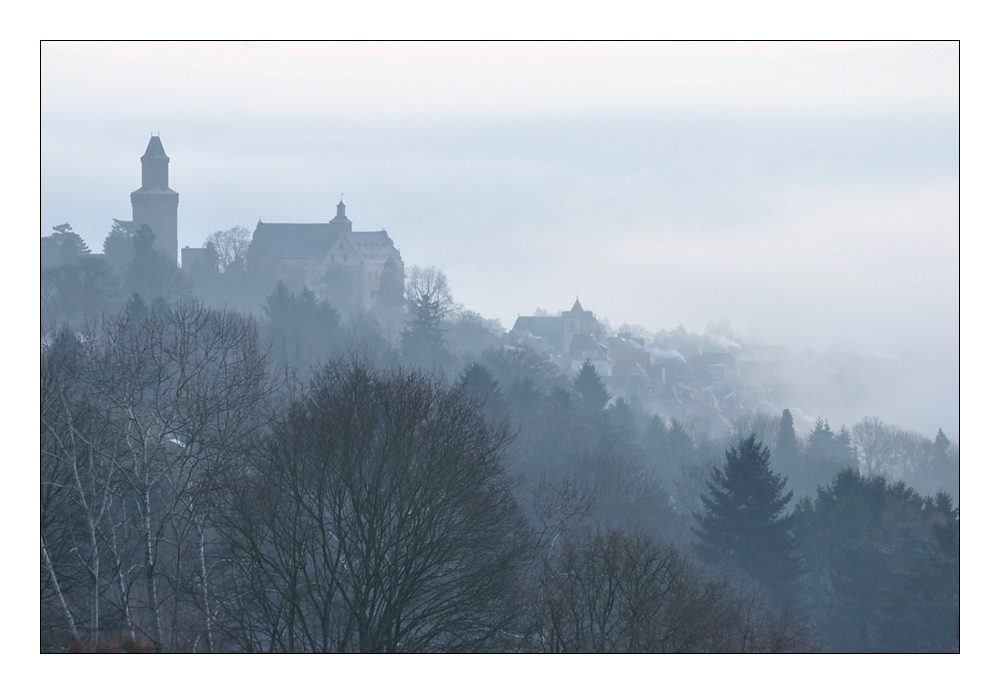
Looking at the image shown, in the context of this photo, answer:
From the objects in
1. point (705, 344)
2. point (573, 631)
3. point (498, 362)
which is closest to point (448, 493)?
point (573, 631)

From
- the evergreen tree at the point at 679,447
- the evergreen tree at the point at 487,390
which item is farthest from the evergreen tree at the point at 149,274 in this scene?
the evergreen tree at the point at 679,447

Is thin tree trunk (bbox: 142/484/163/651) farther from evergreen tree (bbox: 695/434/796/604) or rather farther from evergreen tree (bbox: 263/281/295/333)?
evergreen tree (bbox: 263/281/295/333)

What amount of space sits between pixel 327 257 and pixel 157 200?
52.1 feet

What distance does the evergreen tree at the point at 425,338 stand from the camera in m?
64.1

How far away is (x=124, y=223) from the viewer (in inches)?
3076

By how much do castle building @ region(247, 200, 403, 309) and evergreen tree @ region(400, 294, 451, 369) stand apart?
69.1 ft

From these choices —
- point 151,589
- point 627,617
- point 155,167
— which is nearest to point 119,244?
point 155,167

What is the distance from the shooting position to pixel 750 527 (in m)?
30.8

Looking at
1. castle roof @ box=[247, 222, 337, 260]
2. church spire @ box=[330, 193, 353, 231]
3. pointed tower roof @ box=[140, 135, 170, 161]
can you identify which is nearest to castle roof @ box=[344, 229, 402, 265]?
church spire @ box=[330, 193, 353, 231]

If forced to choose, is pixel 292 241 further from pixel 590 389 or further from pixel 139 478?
pixel 139 478

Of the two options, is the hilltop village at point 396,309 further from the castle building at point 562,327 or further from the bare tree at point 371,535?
the bare tree at point 371,535

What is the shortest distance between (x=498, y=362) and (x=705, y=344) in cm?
4442

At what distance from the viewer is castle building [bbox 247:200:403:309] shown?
88812 millimetres

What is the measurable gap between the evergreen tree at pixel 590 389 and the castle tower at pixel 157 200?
40946mm
